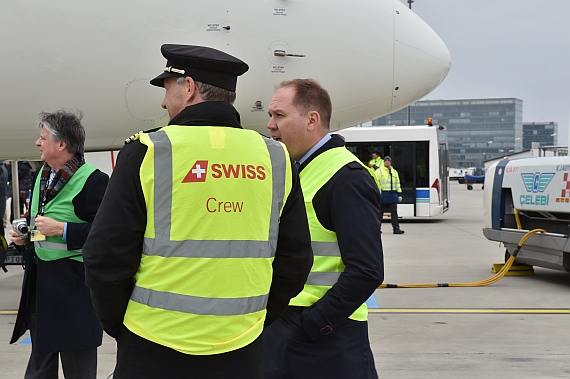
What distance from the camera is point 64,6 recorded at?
18.5ft

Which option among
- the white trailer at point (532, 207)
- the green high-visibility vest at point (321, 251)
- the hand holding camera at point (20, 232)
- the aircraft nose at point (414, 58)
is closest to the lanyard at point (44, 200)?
the hand holding camera at point (20, 232)

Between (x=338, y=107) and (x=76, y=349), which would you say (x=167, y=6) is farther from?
(x=76, y=349)

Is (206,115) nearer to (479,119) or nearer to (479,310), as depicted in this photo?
(479,310)

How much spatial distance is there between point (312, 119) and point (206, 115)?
0.77 m

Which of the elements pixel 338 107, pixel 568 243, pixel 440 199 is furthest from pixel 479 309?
pixel 440 199

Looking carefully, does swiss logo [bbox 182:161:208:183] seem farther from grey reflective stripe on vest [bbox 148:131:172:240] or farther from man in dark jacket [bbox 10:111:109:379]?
man in dark jacket [bbox 10:111:109:379]

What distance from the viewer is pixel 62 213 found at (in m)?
3.46

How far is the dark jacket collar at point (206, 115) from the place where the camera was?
6.45 feet

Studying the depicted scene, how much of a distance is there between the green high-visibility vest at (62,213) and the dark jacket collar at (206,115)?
63.5 inches

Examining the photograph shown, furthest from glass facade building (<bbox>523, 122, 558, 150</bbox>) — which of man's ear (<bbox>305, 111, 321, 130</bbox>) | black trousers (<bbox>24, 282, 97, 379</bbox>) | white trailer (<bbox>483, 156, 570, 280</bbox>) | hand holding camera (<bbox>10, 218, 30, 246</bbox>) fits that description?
man's ear (<bbox>305, 111, 321, 130</bbox>)

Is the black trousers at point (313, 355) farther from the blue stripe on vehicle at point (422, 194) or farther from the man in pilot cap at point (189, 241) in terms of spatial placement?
the blue stripe on vehicle at point (422, 194)

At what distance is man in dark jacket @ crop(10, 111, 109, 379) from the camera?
10.9 ft

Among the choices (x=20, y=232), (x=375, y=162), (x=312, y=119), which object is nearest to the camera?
(x=312, y=119)

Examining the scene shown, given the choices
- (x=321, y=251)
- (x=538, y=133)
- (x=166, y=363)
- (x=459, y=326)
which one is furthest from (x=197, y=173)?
(x=538, y=133)
